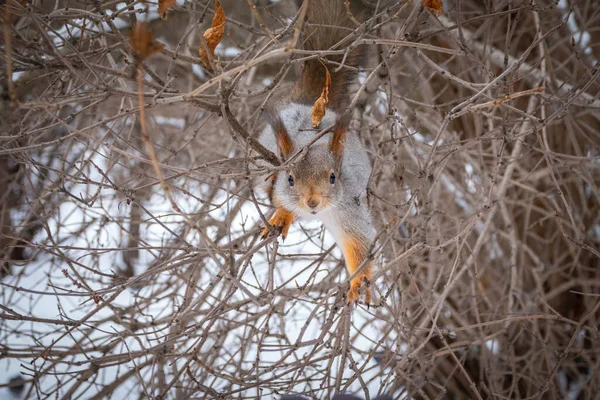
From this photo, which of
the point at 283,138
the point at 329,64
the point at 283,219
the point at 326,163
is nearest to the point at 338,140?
the point at 326,163

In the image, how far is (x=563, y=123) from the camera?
3389 millimetres

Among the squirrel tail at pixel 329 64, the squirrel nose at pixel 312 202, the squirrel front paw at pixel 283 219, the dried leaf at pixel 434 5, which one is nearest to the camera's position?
the dried leaf at pixel 434 5

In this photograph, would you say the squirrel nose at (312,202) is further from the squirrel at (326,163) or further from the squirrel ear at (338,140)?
the squirrel ear at (338,140)

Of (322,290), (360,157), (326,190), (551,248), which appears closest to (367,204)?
(360,157)

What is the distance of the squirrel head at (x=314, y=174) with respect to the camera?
2002 millimetres

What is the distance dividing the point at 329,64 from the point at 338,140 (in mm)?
544

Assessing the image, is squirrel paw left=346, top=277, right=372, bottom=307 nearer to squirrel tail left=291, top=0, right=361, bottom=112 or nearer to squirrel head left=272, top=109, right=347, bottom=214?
squirrel head left=272, top=109, right=347, bottom=214

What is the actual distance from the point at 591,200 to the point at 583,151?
323 mm

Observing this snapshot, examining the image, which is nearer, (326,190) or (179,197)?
(326,190)

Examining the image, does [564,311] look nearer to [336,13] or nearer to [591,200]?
[591,200]

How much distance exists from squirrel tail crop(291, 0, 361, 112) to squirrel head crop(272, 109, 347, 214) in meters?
0.41

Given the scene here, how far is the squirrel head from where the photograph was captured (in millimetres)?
2002

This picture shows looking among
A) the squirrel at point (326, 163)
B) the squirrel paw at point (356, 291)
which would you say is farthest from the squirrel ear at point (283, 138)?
the squirrel paw at point (356, 291)

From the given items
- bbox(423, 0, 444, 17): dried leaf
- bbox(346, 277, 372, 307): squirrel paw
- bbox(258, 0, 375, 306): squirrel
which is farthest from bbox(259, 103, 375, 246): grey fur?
bbox(423, 0, 444, 17): dried leaf
